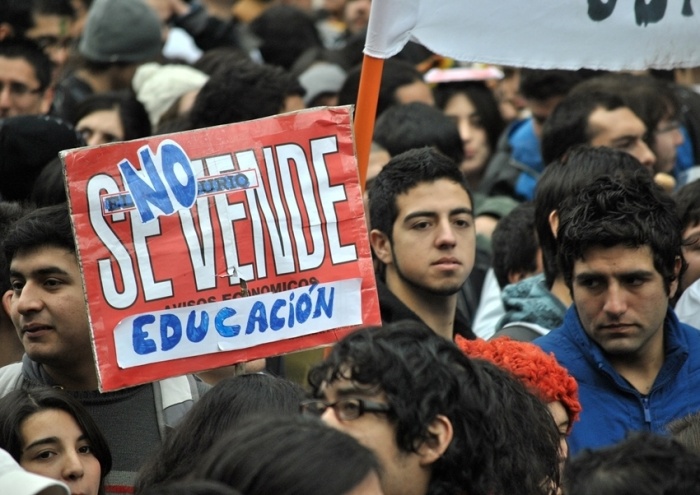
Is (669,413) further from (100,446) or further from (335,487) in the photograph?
(335,487)

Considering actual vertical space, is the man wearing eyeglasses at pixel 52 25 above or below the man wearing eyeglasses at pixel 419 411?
above

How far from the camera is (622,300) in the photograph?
15.5 feet

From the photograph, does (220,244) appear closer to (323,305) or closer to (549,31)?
(323,305)

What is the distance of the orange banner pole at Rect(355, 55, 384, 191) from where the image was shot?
186 inches

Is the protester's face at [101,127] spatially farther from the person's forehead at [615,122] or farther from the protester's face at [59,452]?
the protester's face at [59,452]

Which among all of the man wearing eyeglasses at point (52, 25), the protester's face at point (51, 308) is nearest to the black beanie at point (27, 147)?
the protester's face at point (51, 308)

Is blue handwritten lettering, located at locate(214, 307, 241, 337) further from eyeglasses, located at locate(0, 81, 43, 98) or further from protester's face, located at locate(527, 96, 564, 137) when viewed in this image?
protester's face, located at locate(527, 96, 564, 137)

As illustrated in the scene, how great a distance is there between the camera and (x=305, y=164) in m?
4.52

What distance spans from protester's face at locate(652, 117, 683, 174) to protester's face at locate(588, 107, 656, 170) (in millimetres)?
618

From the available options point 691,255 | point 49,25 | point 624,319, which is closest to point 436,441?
point 624,319

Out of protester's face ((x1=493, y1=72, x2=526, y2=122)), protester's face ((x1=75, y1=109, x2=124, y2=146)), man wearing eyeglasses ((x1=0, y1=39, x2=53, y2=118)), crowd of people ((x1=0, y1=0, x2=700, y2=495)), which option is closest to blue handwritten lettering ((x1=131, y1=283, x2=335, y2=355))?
crowd of people ((x1=0, y1=0, x2=700, y2=495))

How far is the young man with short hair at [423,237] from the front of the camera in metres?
5.44

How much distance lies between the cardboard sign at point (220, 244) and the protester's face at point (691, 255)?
178 cm

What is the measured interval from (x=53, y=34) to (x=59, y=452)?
226 inches
